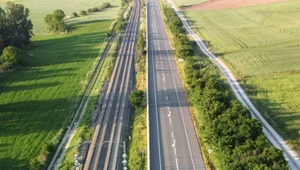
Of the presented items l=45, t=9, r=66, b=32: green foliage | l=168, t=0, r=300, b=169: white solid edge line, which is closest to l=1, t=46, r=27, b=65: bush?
l=45, t=9, r=66, b=32: green foliage

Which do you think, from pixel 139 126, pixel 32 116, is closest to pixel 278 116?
pixel 139 126

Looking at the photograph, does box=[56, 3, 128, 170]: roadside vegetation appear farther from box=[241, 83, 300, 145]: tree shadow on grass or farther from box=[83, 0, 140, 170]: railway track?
box=[241, 83, 300, 145]: tree shadow on grass

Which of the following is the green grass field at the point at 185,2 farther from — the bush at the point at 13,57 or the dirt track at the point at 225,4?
→ the bush at the point at 13,57

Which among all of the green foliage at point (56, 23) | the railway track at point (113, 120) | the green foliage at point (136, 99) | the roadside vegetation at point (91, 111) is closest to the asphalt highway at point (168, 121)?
the green foliage at point (136, 99)

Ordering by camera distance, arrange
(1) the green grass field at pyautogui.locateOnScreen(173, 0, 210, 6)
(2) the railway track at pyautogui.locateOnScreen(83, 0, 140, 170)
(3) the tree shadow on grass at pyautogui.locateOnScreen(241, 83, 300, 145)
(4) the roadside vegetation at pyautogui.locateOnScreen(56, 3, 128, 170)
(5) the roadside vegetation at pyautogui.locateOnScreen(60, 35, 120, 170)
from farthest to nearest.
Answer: (1) the green grass field at pyautogui.locateOnScreen(173, 0, 210, 6)
(3) the tree shadow on grass at pyautogui.locateOnScreen(241, 83, 300, 145)
(4) the roadside vegetation at pyautogui.locateOnScreen(56, 3, 128, 170)
(5) the roadside vegetation at pyautogui.locateOnScreen(60, 35, 120, 170)
(2) the railway track at pyautogui.locateOnScreen(83, 0, 140, 170)

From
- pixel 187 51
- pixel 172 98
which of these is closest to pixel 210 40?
pixel 187 51
